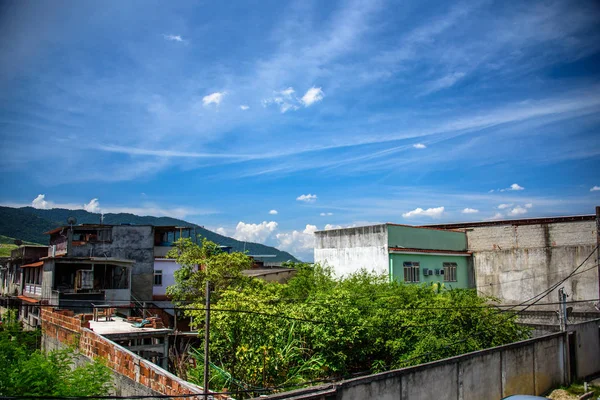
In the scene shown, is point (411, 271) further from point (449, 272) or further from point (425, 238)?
point (449, 272)

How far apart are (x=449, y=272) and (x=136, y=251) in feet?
73.5

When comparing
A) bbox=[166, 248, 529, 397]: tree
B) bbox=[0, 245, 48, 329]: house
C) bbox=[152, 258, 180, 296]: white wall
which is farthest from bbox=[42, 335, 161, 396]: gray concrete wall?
bbox=[152, 258, 180, 296]: white wall

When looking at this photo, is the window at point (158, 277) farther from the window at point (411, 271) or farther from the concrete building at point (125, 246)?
the window at point (411, 271)

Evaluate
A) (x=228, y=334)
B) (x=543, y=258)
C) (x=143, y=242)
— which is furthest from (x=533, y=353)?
(x=143, y=242)

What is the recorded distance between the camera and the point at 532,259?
28.9 metres

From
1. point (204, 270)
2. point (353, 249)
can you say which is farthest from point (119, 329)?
point (353, 249)

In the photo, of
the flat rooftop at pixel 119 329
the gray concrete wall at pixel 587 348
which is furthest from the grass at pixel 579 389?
the flat rooftop at pixel 119 329

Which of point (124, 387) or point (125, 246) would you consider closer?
point (124, 387)

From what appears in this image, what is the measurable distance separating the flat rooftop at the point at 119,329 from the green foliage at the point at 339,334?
1655 millimetres

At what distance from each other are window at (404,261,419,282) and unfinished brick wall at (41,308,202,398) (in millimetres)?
17036

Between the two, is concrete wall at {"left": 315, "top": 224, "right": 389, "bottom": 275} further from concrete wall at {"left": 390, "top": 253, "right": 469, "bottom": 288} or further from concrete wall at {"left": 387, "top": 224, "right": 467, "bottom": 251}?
concrete wall at {"left": 387, "top": 224, "right": 467, "bottom": 251}

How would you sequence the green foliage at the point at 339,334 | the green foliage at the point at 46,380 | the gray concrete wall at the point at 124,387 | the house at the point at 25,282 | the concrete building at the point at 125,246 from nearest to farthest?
the green foliage at the point at 46,380, the gray concrete wall at the point at 124,387, the green foliage at the point at 339,334, the house at the point at 25,282, the concrete building at the point at 125,246

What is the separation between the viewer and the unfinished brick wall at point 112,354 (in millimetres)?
10938

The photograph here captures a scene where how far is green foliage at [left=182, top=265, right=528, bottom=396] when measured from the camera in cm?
1438
